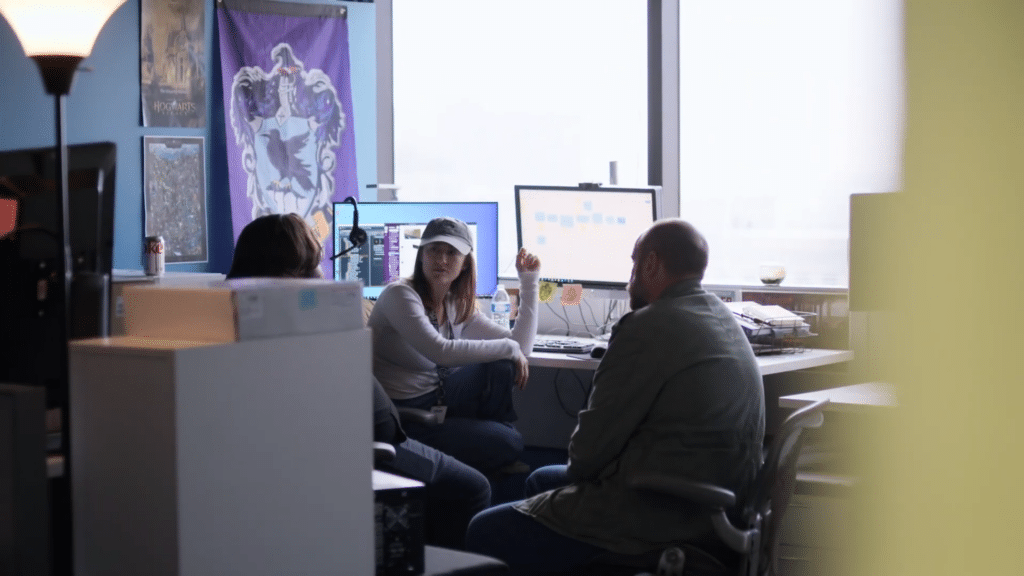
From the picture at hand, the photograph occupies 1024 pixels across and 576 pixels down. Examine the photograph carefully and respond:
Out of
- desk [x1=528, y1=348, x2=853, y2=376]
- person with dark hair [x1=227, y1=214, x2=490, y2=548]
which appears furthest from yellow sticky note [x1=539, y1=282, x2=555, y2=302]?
person with dark hair [x1=227, y1=214, x2=490, y2=548]

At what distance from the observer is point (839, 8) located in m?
4.34

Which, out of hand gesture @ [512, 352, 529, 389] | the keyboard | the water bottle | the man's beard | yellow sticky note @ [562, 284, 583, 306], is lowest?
hand gesture @ [512, 352, 529, 389]

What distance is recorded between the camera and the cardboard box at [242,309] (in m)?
1.57

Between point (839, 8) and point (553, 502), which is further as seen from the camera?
point (839, 8)

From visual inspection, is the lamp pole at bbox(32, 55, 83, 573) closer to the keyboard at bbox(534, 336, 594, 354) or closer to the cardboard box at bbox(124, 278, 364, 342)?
the cardboard box at bbox(124, 278, 364, 342)

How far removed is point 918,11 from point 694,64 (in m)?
2.28

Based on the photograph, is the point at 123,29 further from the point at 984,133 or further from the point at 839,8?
the point at 984,133

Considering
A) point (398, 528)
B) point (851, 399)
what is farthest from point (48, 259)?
point (851, 399)

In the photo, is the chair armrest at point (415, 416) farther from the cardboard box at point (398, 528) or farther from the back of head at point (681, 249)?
the cardboard box at point (398, 528)

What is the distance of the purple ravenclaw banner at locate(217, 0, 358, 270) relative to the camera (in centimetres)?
504

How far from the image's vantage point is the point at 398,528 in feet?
6.22

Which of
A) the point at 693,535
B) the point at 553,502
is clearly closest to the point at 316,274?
the point at 553,502

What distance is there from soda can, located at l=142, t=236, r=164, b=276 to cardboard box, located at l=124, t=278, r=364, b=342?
2685mm

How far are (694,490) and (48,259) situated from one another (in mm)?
1338
